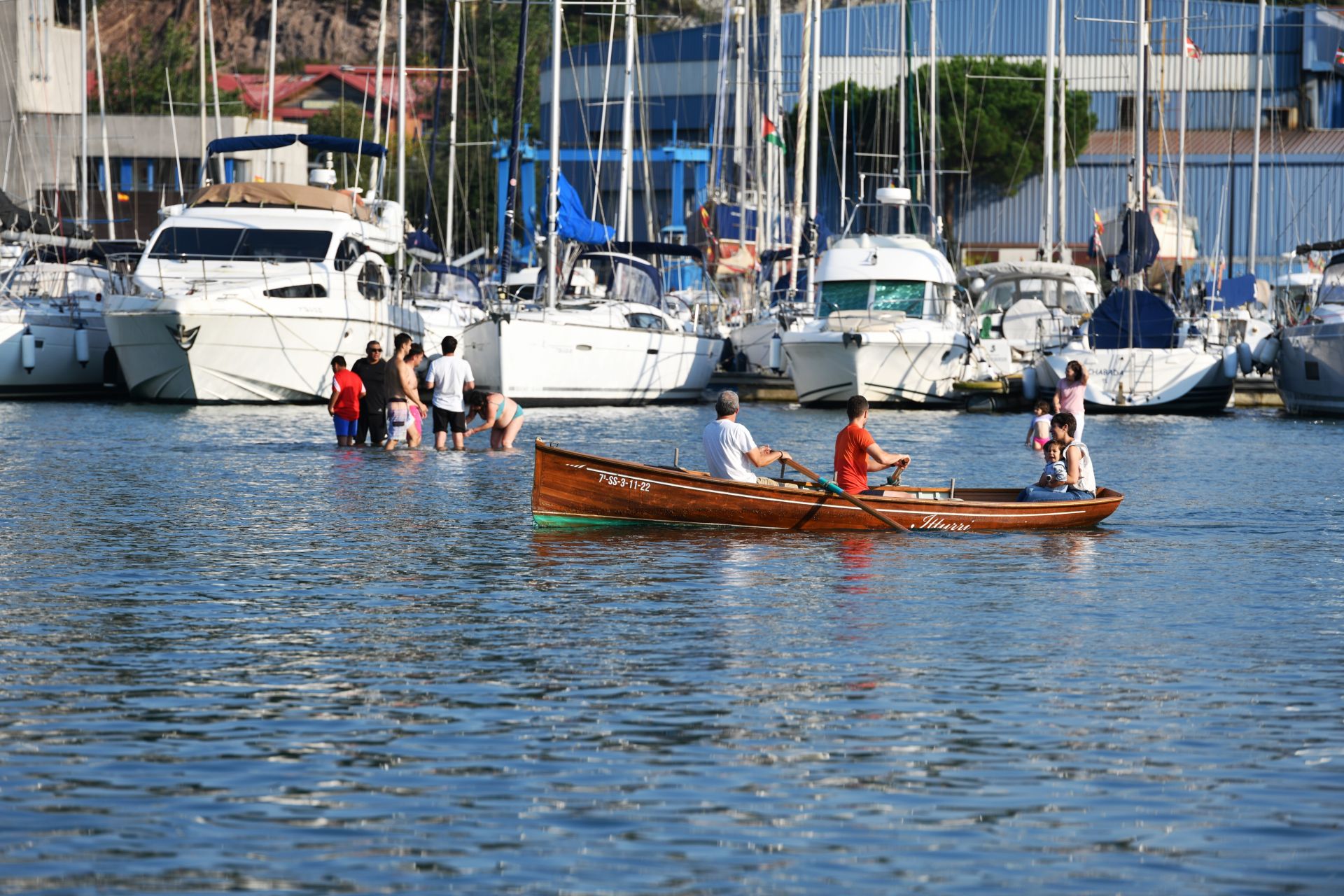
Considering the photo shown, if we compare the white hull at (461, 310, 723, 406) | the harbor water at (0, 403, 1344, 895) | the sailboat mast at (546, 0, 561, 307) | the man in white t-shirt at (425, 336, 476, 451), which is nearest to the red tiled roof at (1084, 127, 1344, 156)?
the white hull at (461, 310, 723, 406)

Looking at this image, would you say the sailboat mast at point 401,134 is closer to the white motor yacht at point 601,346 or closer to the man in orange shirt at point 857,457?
the white motor yacht at point 601,346

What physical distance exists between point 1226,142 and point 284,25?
9171 centimetres

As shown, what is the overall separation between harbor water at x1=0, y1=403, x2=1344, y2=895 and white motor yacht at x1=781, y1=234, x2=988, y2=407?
19559 millimetres

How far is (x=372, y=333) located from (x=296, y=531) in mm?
19714

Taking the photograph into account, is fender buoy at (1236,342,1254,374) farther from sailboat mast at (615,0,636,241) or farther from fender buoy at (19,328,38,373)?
fender buoy at (19,328,38,373)

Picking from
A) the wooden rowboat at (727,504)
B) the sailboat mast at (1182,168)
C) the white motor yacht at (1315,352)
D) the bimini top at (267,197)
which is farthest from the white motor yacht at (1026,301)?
the wooden rowboat at (727,504)

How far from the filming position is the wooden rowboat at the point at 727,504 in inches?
733

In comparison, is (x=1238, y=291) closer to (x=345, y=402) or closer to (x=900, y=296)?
(x=900, y=296)

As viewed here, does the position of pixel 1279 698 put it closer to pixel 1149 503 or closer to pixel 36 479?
pixel 1149 503

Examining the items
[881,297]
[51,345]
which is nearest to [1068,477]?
[881,297]

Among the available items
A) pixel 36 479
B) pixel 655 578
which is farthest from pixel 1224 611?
pixel 36 479

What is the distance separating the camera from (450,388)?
27375 millimetres

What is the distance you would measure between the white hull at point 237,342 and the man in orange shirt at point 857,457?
20057 mm

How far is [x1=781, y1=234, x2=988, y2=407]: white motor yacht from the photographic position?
4031 centimetres
